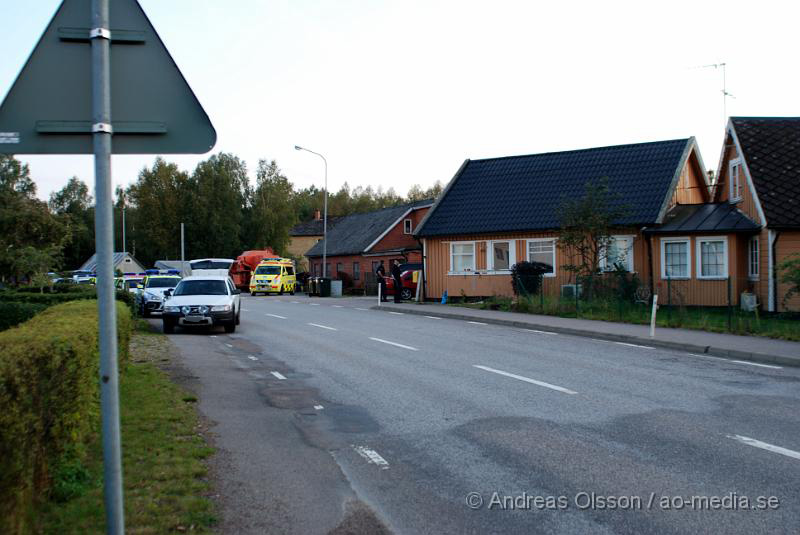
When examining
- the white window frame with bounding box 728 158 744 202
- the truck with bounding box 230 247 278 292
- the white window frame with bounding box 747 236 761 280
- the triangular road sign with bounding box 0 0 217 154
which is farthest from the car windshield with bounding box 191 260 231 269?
the triangular road sign with bounding box 0 0 217 154

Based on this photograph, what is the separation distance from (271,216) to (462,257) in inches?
2072

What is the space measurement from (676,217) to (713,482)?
2494cm

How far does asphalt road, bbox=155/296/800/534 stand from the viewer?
17.9 ft

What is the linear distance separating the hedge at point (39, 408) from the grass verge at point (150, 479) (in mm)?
192

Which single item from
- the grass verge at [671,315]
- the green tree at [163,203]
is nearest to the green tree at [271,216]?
the green tree at [163,203]

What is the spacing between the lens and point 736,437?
783 cm

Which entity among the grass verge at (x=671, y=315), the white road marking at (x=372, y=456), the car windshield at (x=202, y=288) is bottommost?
the white road marking at (x=372, y=456)

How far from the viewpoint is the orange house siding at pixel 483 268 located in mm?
29469

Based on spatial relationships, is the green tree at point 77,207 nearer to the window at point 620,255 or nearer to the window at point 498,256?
the window at point 498,256

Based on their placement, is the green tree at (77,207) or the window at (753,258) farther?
the green tree at (77,207)

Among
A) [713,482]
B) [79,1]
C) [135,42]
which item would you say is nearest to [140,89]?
[135,42]

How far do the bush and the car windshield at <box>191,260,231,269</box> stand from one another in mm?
33166

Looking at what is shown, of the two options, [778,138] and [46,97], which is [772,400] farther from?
[778,138]

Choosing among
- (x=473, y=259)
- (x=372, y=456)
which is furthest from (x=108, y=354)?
(x=473, y=259)
